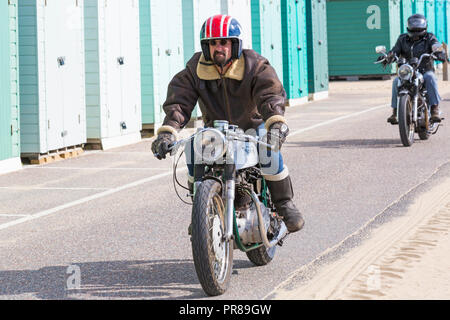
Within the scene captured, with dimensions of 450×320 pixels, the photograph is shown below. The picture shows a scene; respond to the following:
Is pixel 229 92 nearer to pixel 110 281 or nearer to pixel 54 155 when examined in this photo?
pixel 110 281

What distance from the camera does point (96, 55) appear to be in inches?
612

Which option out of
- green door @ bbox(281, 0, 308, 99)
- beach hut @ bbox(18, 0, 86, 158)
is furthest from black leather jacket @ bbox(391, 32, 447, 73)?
green door @ bbox(281, 0, 308, 99)

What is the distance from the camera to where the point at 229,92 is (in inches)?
245

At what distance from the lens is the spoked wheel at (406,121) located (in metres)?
13.7

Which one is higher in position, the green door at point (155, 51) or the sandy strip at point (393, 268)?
the green door at point (155, 51)

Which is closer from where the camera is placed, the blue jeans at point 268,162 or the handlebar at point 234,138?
the handlebar at point 234,138

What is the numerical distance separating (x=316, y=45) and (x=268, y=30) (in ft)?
13.0

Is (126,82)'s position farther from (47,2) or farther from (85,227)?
(85,227)

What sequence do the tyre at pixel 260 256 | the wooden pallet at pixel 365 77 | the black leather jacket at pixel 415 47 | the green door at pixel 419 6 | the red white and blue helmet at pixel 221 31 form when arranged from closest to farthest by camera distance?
the red white and blue helmet at pixel 221 31 → the tyre at pixel 260 256 → the black leather jacket at pixel 415 47 → the wooden pallet at pixel 365 77 → the green door at pixel 419 6

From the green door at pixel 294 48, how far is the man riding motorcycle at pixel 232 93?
18.7 metres

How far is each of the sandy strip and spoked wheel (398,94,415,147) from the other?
216 inches

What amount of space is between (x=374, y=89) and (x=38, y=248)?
2482 centimetres

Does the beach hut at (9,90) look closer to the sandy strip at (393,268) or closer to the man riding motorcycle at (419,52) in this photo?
the man riding motorcycle at (419,52)

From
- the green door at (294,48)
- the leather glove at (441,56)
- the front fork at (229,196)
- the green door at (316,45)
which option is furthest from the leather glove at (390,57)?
the green door at (316,45)
